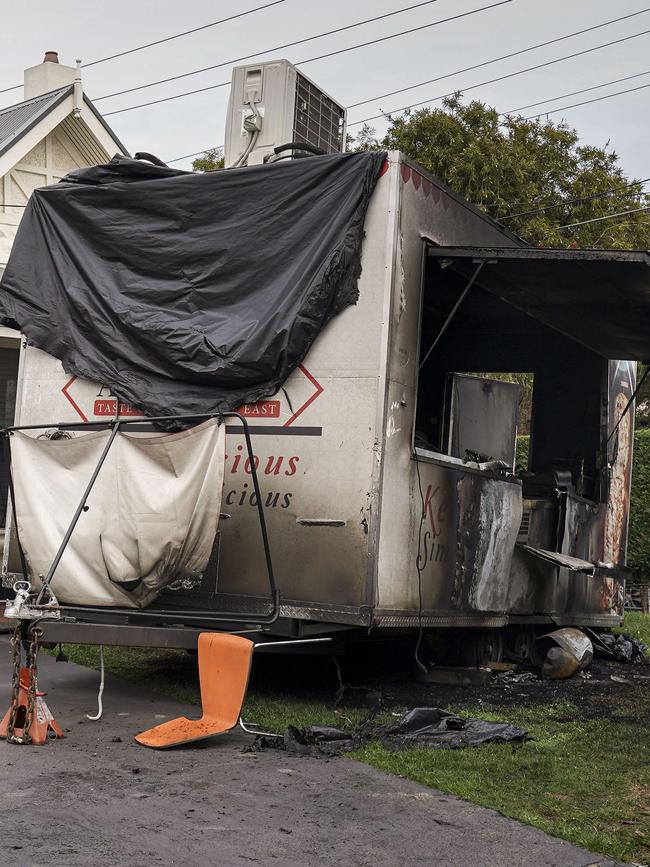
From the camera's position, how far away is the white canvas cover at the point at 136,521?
641 cm

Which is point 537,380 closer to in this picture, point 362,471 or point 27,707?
point 362,471

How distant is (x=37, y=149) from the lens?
16312mm

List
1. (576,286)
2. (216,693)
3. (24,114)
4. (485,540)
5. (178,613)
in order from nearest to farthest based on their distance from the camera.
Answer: (216,693) < (178,613) < (485,540) < (576,286) < (24,114)

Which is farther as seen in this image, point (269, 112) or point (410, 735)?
point (269, 112)

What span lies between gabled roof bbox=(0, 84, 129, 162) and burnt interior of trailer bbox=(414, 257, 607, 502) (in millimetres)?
7992

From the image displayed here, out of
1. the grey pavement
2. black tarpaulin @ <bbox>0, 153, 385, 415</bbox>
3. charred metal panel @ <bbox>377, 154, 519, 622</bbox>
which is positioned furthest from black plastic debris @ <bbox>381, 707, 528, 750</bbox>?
black tarpaulin @ <bbox>0, 153, 385, 415</bbox>

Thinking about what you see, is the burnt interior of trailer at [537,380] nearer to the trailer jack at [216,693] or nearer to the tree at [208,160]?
the trailer jack at [216,693]

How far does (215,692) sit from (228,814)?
4.96ft

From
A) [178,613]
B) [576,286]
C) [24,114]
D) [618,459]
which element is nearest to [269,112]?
[576,286]

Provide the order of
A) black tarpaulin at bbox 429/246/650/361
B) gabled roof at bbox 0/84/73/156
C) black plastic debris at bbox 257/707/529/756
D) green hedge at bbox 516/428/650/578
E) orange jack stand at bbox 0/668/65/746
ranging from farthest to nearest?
green hedge at bbox 516/428/650/578 → gabled roof at bbox 0/84/73/156 → black tarpaulin at bbox 429/246/650/361 → black plastic debris at bbox 257/707/529/756 → orange jack stand at bbox 0/668/65/746

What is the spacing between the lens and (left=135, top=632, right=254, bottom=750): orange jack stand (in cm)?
620

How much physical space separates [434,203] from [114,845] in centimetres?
481

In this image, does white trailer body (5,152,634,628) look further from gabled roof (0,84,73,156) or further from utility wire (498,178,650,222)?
utility wire (498,178,650,222)

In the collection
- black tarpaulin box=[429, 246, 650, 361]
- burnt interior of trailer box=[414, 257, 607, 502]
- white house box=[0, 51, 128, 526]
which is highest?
white house box=[0, 51, 128, 526]
